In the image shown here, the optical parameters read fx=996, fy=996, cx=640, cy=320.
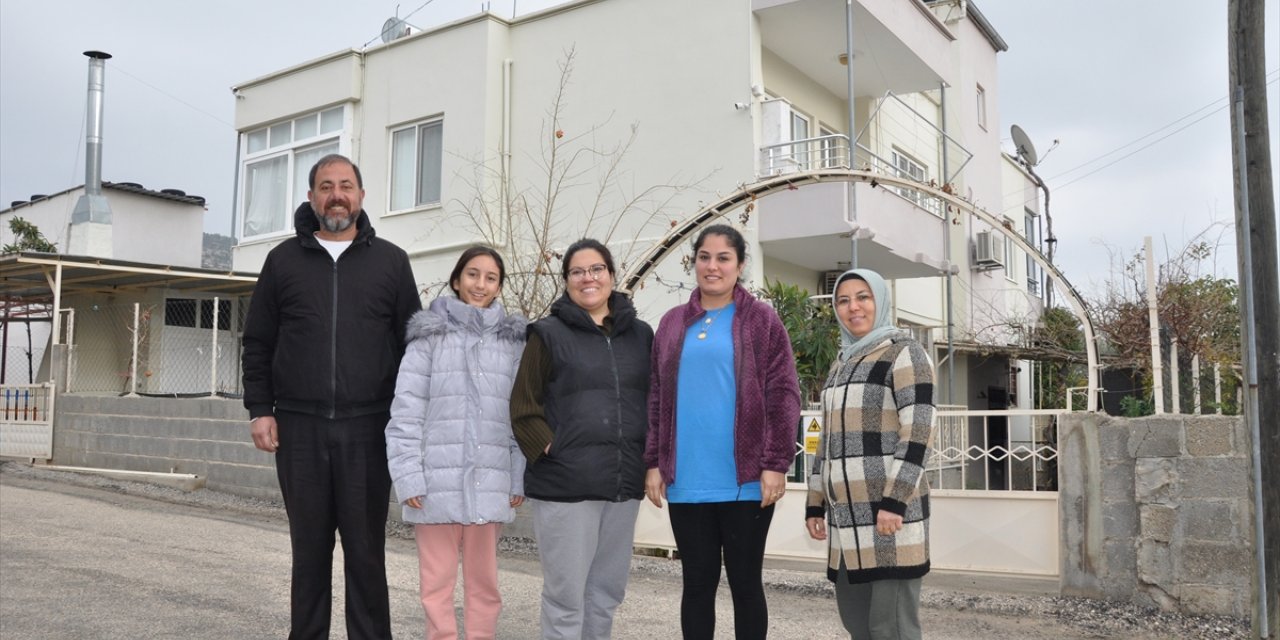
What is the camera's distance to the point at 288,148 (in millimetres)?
16719

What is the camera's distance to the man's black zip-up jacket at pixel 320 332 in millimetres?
4145

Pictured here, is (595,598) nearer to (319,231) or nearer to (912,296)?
(319,231)

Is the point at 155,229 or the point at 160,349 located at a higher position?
the point at 155,229

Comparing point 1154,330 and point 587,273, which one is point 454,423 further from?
point 1154,330

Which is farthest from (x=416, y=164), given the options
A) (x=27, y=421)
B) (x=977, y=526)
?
(x=977, y=526)

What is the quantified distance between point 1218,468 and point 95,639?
21.9 feet

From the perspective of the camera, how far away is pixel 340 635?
211 inches

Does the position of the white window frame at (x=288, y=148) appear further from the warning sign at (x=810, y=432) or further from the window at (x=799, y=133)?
the warning sign at (x=810, y=432)

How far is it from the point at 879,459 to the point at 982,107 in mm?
18701

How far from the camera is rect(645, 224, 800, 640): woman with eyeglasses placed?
394 centimetres

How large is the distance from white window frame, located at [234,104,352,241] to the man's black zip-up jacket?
12.2 m

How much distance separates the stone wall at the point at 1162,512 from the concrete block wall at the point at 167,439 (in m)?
8.33

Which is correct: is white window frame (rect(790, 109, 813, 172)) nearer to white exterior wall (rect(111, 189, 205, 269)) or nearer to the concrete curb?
the concrete curb

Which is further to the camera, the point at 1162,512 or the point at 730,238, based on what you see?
the point at 1162,512
